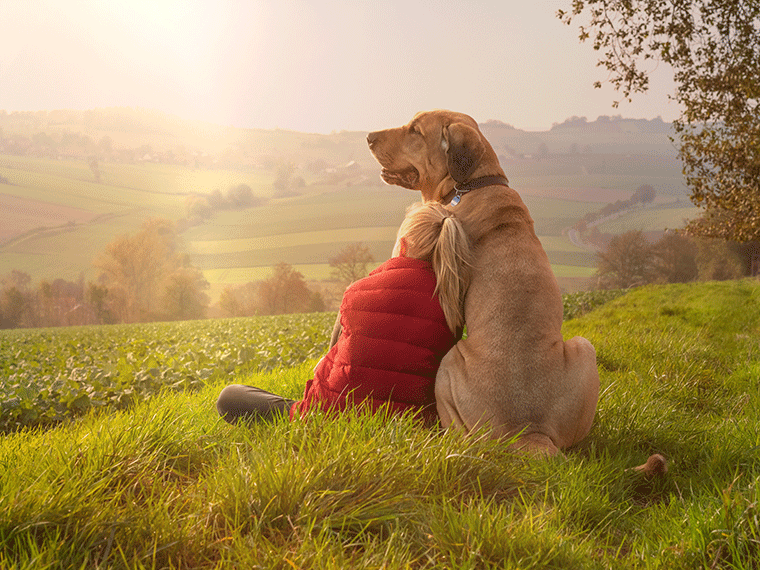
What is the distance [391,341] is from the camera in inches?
108

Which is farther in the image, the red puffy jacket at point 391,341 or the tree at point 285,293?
the tree at point 285,293

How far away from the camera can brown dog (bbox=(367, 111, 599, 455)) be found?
275cm

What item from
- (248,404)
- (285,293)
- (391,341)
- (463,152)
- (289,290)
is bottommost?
(285,293)

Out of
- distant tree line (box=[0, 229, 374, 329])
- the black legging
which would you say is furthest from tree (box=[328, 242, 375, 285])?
the black legging

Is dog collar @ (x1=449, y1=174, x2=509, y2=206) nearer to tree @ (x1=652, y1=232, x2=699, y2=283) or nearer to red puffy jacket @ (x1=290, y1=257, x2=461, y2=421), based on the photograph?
red puffy jacket @ (x1=290, y1=257, x2=461, y2=421)

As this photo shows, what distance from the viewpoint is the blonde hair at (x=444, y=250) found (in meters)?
2.77

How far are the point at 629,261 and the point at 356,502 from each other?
55.5 m

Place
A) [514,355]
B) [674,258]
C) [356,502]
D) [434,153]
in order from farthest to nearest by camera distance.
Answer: [674,258], [434,153], [514,355], [356,502]

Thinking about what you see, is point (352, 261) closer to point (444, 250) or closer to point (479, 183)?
point (479, 183)

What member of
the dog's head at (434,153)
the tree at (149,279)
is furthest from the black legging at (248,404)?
the tree at (149,279)

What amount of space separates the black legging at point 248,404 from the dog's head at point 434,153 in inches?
75.3

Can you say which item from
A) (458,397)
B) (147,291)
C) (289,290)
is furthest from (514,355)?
(147,291)

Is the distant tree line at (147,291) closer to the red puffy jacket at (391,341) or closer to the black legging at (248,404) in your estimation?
the black legging at (248,404)

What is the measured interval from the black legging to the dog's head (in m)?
1.91
